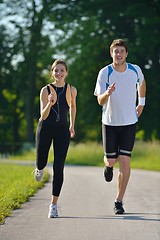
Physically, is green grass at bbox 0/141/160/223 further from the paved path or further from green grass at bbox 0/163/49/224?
the paved path

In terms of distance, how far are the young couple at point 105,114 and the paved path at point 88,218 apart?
34 cm

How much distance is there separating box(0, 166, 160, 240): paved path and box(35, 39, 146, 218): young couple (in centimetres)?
34

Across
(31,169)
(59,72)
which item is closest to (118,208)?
(59,72)

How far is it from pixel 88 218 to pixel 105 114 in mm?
1342

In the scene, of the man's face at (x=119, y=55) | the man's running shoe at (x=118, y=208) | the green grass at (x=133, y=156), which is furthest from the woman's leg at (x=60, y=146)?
the green grass at (x=133, y=156)

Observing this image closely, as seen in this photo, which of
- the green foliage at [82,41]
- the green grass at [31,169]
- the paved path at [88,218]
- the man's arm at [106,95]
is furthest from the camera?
the green foliage at [82,41]

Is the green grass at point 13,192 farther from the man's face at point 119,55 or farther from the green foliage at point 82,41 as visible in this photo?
the green foliage at point 82,41

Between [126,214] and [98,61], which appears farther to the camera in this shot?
[98,61]

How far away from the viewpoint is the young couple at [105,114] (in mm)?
8898

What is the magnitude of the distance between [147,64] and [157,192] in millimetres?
34278

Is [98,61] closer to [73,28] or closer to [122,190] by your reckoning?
[73,28]

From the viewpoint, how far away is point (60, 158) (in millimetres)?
8930

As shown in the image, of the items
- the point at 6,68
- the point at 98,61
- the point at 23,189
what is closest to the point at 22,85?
the point at 6,68

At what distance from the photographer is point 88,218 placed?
8.57 m
